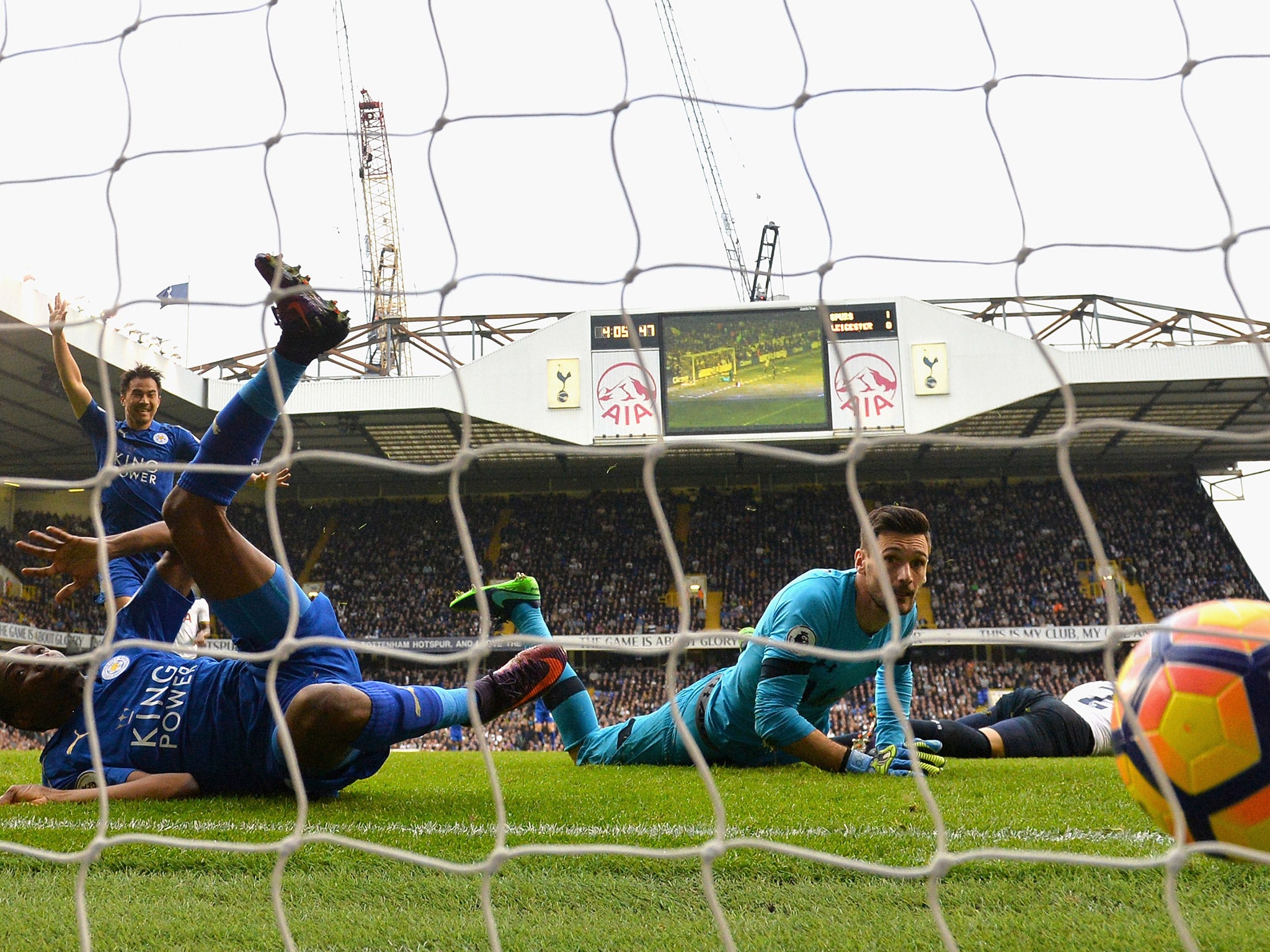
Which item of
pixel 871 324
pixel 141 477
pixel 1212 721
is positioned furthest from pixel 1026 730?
pixel 871 324

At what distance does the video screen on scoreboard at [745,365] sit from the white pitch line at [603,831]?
16601mm

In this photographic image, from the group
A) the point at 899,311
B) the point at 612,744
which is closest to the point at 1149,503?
the point at 899,311

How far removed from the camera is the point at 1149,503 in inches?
928

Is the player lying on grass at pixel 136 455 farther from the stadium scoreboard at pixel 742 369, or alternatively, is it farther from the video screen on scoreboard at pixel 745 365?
the video screen on scoreboard at pixel 745 365

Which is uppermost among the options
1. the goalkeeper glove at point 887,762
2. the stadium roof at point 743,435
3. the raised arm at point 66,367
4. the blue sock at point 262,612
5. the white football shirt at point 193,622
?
the stadium roof at point 743,435

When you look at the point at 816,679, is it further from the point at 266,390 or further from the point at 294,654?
the point at 266,390

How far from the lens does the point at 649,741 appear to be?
5215 millimetres

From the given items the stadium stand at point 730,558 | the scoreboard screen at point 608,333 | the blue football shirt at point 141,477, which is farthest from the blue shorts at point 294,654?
the scoreboard screen at point 608,333

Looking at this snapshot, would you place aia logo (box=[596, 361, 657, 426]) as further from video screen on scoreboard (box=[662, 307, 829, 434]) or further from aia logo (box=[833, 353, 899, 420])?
aia logo (box=[833, 353, 899, 420])

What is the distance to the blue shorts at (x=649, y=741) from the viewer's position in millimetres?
5059

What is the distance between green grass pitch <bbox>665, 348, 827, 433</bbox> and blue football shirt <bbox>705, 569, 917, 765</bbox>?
586 inches

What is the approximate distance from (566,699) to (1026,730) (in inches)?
95.0

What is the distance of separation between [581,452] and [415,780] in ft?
11.2

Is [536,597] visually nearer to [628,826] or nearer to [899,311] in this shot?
[628,826]
